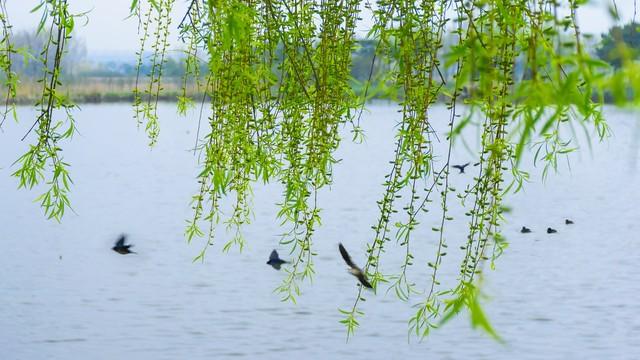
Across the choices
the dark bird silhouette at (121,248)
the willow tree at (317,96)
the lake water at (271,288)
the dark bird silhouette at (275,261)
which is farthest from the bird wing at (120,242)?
the willow tree at (317,96)

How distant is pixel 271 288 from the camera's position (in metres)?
8.41

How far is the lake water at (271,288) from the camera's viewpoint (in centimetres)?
694

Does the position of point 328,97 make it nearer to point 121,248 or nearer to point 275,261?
point 275,261

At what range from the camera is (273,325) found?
7348mm

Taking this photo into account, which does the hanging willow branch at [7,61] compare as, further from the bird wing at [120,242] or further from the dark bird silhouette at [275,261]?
the bird wing at [120,242]

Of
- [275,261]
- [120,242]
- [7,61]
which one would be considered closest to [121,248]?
[120,242]

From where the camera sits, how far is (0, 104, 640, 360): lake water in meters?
6.94

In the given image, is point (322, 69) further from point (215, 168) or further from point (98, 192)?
point (98, 192)

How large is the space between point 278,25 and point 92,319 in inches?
223

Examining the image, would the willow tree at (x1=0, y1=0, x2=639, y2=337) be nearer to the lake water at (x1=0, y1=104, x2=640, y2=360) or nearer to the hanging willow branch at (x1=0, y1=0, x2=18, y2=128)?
the hanging willow branch at (x1=0, y1=0, x2=18, y2=128)

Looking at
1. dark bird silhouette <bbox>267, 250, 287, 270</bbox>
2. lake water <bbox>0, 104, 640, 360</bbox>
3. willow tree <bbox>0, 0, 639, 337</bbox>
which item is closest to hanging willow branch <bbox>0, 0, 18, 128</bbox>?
willow tree <bbox>0, 0, 639, 337</bbox>

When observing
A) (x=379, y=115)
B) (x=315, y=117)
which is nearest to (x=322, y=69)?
(x=315, y=117)

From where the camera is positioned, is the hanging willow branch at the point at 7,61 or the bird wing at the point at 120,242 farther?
the bird wing at the point at 120,242

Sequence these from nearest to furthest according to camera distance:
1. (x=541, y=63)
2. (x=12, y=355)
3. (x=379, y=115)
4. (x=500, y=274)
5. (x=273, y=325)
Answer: (x=541, y=63) → (x=12, y=355) → (x=273, y=325) → (x=500, y=274) → (x=379, y=115)
